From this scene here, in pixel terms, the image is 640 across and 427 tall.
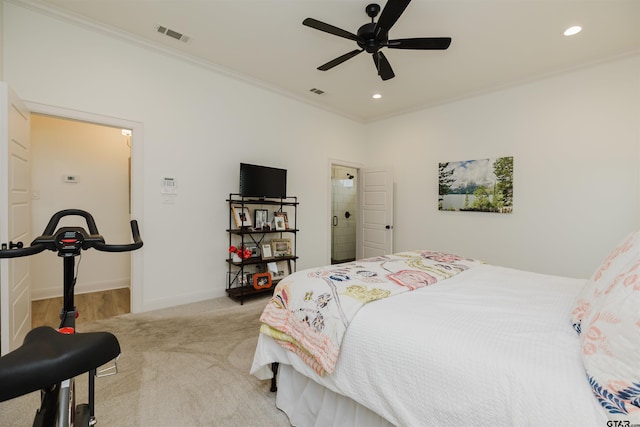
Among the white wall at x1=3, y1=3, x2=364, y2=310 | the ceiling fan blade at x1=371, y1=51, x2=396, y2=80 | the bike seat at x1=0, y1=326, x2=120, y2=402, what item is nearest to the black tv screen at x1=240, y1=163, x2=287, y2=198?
the white wall at x1=3, y1=3, x2=364, y2=310

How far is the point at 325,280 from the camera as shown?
1.67m

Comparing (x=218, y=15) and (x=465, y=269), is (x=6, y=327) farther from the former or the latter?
(x=465, y=269)

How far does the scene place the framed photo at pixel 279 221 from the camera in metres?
4.05

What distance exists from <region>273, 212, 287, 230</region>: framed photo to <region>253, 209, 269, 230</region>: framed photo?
142mm

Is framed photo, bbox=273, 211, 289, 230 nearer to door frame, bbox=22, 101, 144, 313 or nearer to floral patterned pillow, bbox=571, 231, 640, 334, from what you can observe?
door frame, bbox=22, 101, 144, 313

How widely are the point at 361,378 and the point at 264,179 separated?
300 cm

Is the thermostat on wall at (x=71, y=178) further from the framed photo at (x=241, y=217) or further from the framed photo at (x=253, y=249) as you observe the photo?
the framed photo at (x=253, y=249)

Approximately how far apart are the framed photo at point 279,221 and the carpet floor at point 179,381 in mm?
1418

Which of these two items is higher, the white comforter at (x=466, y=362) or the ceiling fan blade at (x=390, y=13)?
the ceiling fan blade at (x=390, y=13)

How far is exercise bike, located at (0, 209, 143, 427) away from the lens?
782 millimetres

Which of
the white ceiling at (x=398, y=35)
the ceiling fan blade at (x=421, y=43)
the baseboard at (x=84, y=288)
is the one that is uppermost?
the white ceiling at (x=398, y=35)

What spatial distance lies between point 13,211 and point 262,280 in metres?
2.43

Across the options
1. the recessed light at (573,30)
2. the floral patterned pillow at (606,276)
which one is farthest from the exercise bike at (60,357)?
the recessed light at (573,30)

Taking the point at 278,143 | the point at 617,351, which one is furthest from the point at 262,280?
the point at 617,351
